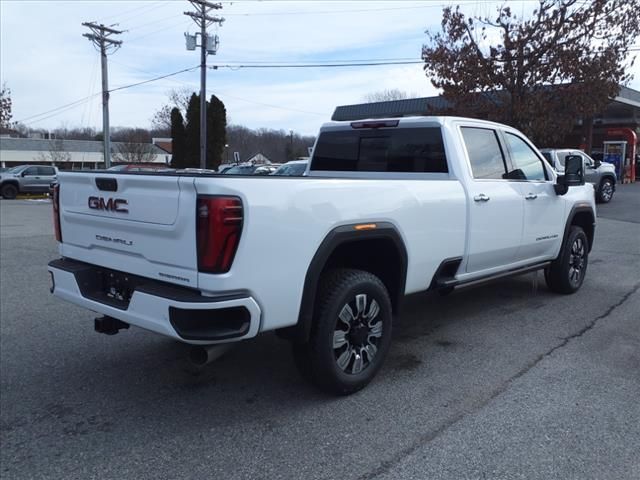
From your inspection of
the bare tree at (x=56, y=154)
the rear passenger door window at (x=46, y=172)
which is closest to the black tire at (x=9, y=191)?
the rear passenger door window at (x=46, y=172)

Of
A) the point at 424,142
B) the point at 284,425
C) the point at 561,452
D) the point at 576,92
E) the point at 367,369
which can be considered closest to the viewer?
the point at 561,452

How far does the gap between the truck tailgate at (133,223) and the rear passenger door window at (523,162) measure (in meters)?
3.65

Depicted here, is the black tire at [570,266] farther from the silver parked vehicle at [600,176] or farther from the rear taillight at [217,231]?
the silver parked vehicle at [600,176]

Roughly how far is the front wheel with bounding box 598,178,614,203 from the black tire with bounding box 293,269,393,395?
1831 cm

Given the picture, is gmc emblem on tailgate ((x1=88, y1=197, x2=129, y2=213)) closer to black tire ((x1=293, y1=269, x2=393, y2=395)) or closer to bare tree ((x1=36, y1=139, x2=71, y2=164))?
black tire ((x1=293, y1=269, x2=393, y2=395))

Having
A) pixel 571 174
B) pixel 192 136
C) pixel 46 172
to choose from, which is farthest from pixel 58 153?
pixel 571 174

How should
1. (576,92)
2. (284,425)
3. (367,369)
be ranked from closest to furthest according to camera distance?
1. (284,425)
2. (367,369)
3. (576,92)

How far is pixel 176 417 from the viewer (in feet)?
12.3

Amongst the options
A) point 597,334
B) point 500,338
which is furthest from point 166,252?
point 597,334

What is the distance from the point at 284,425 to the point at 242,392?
2.04ft

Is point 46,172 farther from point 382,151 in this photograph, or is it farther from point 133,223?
point 133,223

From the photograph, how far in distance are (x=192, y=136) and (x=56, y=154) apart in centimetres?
2740

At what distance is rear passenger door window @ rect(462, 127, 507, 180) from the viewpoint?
5.22m

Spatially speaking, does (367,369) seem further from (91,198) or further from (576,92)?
(576,92)
